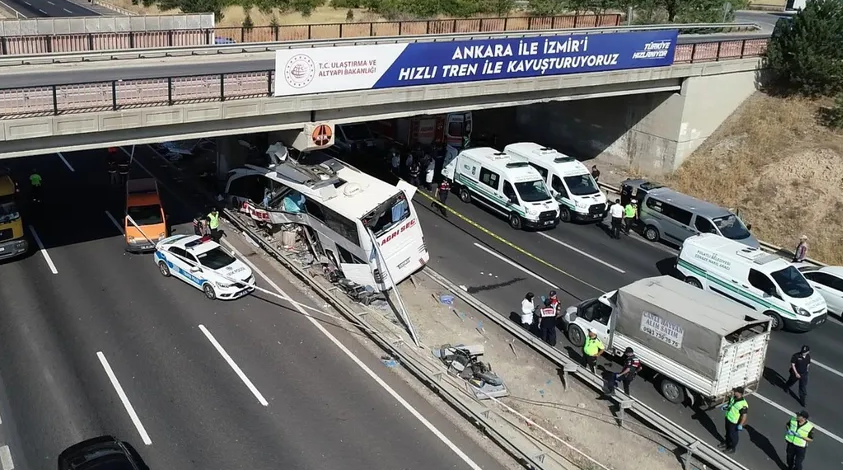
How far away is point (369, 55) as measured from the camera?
2433cm

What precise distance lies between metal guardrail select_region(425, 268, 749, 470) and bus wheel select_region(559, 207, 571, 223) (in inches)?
340

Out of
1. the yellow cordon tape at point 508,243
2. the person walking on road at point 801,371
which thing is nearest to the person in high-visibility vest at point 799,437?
the person walking on road at point 801,371

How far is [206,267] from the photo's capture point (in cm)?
2130

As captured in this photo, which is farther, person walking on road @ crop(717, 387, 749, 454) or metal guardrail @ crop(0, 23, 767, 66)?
metal guardrail @ crop(0, 23, 767, 66)

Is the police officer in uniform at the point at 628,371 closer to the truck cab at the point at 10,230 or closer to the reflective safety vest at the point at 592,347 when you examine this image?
the reflective safety vest at the point at 592,347

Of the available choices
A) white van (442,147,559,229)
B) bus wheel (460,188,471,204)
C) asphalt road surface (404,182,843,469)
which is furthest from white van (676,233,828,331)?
bus wheel (460,188,471,204)

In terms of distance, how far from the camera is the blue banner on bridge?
23.5 meters

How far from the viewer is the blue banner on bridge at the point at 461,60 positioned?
76.9ft

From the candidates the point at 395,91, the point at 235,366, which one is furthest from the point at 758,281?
the point at 235,366

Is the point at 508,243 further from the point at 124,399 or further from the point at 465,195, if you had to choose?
the point at 124,399

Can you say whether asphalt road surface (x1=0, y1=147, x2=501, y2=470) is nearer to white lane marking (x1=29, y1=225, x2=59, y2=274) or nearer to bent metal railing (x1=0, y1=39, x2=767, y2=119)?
white lane marking (x1=29, y1=225, x2=59, y2=274)

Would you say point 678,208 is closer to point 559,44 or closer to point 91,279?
point 559,44

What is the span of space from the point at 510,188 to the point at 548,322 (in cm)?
953

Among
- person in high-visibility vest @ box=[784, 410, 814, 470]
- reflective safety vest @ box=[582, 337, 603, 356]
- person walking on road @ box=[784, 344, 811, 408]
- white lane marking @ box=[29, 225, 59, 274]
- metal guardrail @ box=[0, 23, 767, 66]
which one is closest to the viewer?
person in high-visibility vest @ box=[784, 410, 814, 470]
